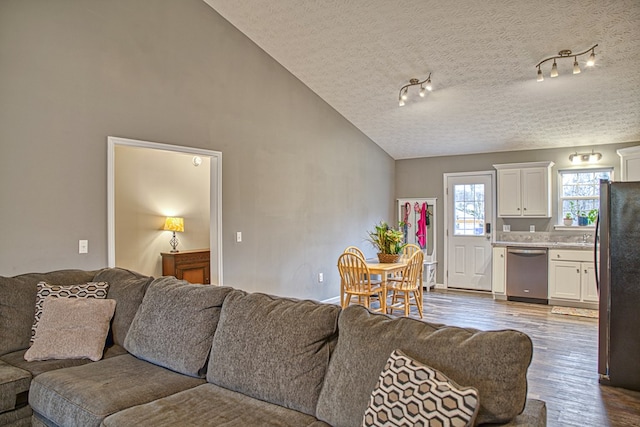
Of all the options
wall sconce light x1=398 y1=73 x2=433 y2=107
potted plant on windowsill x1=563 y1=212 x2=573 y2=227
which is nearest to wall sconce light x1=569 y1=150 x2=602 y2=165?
potted plant on windowsill x1=563 y1=212 x2=573 y2=227

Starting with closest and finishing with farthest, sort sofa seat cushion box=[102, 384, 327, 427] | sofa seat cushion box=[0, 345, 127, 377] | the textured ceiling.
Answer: sofa seat cushion box=[102, 384, 327, 427] < sofa seat cushion box=[0, 345, 127, 377] < the textured ceiling

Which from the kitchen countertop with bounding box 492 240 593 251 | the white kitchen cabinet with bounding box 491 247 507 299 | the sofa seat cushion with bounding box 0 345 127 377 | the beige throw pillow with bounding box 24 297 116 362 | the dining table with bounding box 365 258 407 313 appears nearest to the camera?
the sofa seat cushion with bounding box 0 345 127 377

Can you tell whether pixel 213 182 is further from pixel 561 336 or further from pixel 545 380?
pixel 561 336

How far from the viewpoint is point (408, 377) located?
1.43m

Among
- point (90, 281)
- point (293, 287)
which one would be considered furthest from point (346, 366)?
point (293, 287)

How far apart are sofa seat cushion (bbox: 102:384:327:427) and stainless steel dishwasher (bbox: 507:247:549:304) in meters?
5.59

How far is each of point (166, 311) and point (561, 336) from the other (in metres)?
4.28

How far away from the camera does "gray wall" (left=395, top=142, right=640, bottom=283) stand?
253 inches

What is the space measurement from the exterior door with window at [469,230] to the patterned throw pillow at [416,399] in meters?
6.30

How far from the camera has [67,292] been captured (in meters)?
2.79

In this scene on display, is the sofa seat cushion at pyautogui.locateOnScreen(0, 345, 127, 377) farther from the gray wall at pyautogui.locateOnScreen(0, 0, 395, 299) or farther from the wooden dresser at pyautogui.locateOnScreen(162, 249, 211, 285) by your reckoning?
the wooden dresser at pyautogui.locateOnScreen(162, 249, 211, 285)

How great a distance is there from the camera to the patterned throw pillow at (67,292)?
2713 mm

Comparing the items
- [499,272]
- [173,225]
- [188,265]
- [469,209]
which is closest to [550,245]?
[499,272]

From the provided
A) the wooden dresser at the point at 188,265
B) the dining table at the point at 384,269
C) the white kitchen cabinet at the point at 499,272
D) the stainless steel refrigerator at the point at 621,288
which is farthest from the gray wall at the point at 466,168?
the wooden dresser at the point at 188,265
